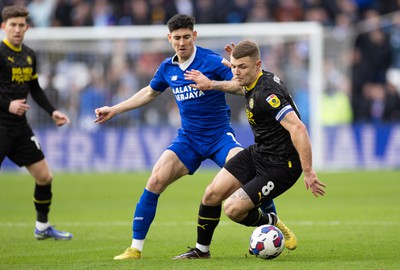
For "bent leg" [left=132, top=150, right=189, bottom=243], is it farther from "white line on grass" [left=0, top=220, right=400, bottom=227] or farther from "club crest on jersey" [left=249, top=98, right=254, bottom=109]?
"white line on grass" [left=0, top=220, right=400, bottom=227]

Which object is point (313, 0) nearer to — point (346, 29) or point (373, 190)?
point (346, 29)

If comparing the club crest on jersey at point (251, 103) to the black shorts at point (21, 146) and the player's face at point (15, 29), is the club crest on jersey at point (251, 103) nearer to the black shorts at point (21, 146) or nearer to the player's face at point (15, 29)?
the black shorts at point (21, 146)

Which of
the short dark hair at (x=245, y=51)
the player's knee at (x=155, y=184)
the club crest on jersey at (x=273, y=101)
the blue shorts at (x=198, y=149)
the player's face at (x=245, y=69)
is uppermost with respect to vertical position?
the short dark hair at (x=245, y=51)

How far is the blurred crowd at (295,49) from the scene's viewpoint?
23.6 metres

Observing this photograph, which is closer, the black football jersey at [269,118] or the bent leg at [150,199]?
the black football jersey at [269,118]

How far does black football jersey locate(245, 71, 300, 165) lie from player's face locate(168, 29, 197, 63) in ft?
3.85

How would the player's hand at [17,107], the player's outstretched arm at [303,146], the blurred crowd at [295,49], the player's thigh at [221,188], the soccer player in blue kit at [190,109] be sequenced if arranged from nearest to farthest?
the player's outstretched arm at [303,146]
the player's thigh at [221,188]
the soccer player in blue kit at [190,109]
the player's hand at [17,107]
the blurred crowd at [295,49]

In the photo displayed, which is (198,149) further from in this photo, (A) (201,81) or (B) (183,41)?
(B) (183,41)

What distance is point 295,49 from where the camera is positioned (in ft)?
77.5

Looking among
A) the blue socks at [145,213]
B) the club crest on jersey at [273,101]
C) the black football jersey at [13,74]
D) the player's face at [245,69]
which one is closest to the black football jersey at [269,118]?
the club crest on jersey at [273,101]

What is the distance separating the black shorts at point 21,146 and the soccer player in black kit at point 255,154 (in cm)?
331

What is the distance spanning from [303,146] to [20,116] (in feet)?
15.9

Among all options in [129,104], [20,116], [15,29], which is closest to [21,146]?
[20,116]

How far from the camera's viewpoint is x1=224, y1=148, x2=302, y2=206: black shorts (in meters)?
9.30
